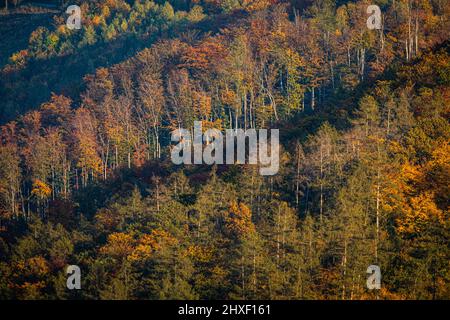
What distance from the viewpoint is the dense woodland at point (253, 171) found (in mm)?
46562

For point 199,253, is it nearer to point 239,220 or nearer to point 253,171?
point 239,220

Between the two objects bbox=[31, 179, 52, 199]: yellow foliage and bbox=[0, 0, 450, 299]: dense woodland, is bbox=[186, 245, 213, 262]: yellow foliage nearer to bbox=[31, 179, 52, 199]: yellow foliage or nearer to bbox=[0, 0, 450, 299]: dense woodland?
bbox=[0, 0, 450, 299]: dense woodland

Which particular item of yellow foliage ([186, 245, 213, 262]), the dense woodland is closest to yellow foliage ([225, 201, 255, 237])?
the dense woodland

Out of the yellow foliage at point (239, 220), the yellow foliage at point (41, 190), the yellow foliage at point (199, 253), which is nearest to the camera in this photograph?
the yellow foliage at point (199, 253)

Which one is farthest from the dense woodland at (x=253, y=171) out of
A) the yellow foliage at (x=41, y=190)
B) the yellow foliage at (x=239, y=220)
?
the yellow foliage at (x=41, y=190)

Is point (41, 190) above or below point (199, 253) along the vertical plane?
above

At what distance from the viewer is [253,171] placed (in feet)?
182

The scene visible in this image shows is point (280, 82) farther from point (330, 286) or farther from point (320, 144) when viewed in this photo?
point (330, 286)

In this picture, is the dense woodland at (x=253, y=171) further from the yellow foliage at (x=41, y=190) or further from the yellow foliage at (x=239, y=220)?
the yellow foliage at (x=41, y=190)

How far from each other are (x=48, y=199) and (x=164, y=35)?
157 ft

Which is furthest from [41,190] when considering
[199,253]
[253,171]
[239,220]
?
[199,253]

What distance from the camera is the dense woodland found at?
46.6 meters

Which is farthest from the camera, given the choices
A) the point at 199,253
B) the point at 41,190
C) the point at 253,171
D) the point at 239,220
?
the point at 41,190

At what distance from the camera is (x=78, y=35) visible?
139 metres
